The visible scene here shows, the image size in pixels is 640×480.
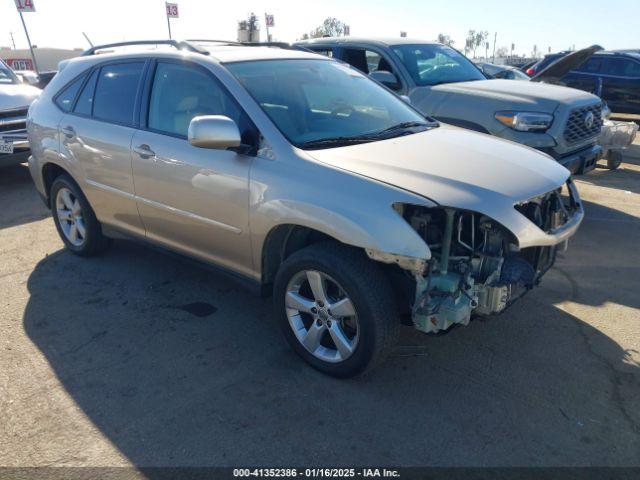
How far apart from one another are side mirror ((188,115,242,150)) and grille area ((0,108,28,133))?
6079mm

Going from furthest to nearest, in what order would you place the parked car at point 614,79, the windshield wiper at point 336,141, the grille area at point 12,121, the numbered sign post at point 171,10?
the numbered sign post at point 171,10, the parked car at point 614,79, the grille area at point 12,121, the windshield wiper at point 336,141

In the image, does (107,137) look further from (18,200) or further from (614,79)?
(614,79)

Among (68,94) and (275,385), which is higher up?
(68,94)

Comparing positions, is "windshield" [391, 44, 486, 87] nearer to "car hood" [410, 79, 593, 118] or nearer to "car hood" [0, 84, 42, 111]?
"car hood" [410, 79, 593, 118]

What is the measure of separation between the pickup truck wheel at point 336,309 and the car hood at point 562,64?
6472 mm

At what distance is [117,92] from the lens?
4297mm

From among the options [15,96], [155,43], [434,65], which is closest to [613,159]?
[434,65]

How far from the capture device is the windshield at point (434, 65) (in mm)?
6750

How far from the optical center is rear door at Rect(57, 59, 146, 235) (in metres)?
4.13

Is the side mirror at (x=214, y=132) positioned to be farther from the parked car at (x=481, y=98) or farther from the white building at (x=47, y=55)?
the white building at (x=47, y=55)

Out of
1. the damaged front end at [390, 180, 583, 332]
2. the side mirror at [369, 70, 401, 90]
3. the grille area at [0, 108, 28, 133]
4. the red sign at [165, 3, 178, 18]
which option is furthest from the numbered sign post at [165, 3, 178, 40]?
the damaged front end at [390, 180, 583, 332]

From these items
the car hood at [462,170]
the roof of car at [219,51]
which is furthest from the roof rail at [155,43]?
the car hood at [462,170]

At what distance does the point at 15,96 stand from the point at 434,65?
611 cm

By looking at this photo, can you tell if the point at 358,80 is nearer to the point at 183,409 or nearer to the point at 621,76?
the point at 183,409
